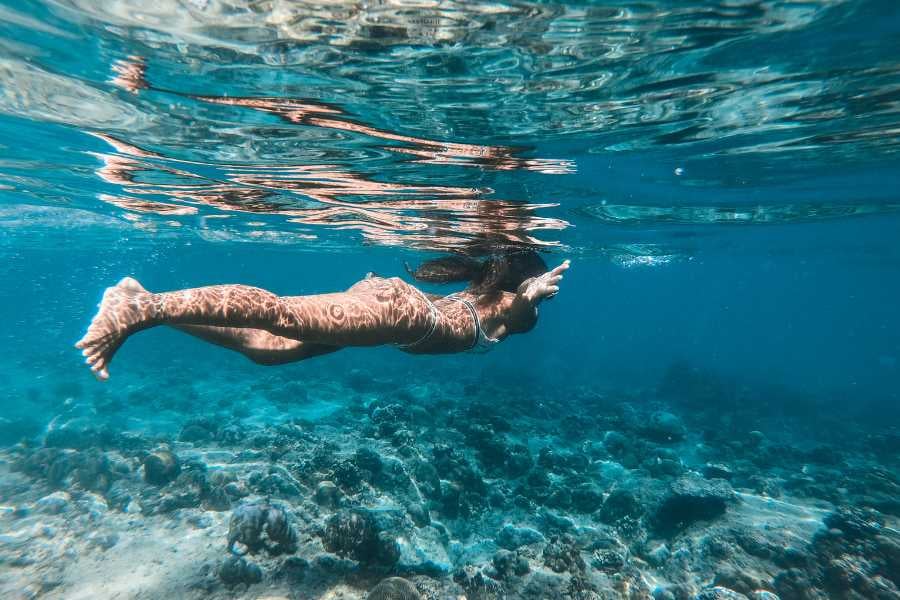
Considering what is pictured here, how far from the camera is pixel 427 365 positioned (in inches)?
1304

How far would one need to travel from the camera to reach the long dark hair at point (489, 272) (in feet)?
28.9

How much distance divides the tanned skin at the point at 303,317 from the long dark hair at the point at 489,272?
48.8 inches

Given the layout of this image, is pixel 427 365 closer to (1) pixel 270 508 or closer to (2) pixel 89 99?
(1) pixel 270 508

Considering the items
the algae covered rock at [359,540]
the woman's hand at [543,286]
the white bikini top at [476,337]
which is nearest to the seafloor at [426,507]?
the algae covered rock at [359,540]

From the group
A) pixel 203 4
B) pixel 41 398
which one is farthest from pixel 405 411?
pixel 41 398

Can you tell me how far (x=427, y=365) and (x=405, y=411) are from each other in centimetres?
1659

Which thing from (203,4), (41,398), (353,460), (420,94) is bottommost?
(41,398)

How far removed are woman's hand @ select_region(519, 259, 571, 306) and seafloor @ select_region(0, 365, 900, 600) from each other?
5165mm

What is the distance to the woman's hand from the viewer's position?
5645 mm

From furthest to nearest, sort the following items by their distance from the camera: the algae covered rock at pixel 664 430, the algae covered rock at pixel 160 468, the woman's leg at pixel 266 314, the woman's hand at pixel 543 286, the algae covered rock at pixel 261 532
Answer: the algae covered rock at pixel 664 430 < the algae covered rock at pixel 160 468 < the algae covered rock at pixel 261 532 < the woman's hand at pixel 543 286 < the woman's leg at pixel 266 314

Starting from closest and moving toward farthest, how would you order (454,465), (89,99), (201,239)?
(89,99) → (454,465) → (201,239)

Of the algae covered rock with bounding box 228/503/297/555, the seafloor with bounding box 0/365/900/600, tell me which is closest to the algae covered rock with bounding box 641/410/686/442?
the seafloor with bounding box 0/365/900/600

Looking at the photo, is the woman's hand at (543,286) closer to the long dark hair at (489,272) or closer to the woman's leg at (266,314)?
the woman's leg at (266,314)

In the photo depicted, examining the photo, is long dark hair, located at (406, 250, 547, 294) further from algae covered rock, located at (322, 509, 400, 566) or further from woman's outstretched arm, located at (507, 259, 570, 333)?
algae covered rock, located at (322, 509, 400, 566)
